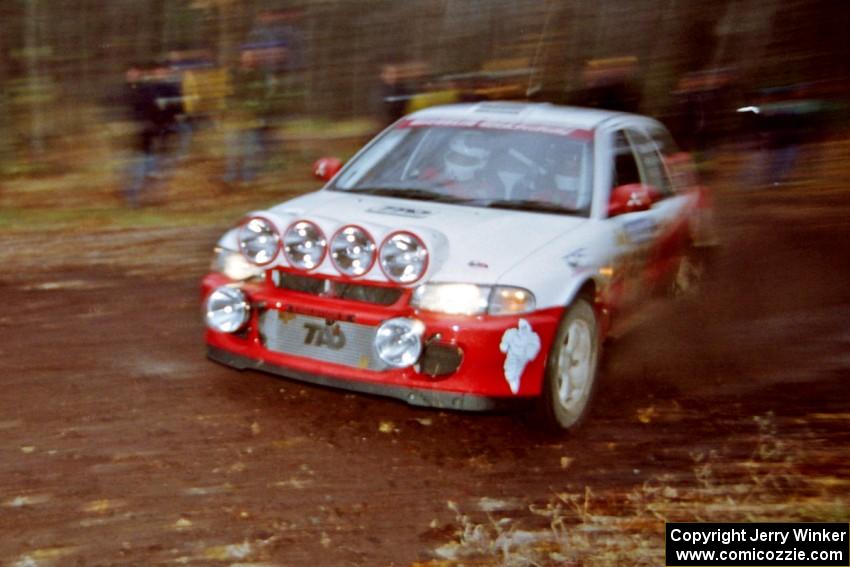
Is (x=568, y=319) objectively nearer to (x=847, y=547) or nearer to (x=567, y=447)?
(x=567, y=447)

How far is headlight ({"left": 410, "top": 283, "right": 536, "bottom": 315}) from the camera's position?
539cm

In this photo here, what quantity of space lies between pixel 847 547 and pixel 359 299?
245cm

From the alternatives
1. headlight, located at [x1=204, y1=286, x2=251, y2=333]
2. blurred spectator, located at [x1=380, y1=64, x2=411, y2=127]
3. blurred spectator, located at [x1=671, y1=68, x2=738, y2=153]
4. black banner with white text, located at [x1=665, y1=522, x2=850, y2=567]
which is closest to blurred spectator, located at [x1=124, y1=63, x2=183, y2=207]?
blurred spectator, located at [x1=380, y1=64, x2=411, y2=127]

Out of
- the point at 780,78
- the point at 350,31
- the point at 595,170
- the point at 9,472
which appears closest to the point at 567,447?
the point at 595,170

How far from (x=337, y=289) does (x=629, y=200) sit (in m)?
1.72

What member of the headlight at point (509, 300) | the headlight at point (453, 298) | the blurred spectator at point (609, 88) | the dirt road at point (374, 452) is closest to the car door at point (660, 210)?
the dirt road at point (374, 452)

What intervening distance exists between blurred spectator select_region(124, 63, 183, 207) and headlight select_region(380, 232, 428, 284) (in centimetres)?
793

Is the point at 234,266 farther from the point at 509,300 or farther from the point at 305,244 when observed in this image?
the point at 509,300

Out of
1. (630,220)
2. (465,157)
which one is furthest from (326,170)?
(630,220)

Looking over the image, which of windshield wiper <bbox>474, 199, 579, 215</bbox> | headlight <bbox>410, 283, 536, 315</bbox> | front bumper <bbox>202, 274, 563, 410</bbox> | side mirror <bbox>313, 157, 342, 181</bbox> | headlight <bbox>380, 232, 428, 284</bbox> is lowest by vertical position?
front bumper <bbox>202, 274, 563, 410</bbox>

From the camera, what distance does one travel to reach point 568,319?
5664 mm

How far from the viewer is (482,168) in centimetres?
655

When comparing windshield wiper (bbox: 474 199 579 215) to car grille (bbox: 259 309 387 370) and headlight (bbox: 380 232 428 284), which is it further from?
car grille (bbox: 259 309 387 370)

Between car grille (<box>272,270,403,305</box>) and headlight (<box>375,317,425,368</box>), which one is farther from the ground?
car grille (<box>272,270,403,305</box>)
